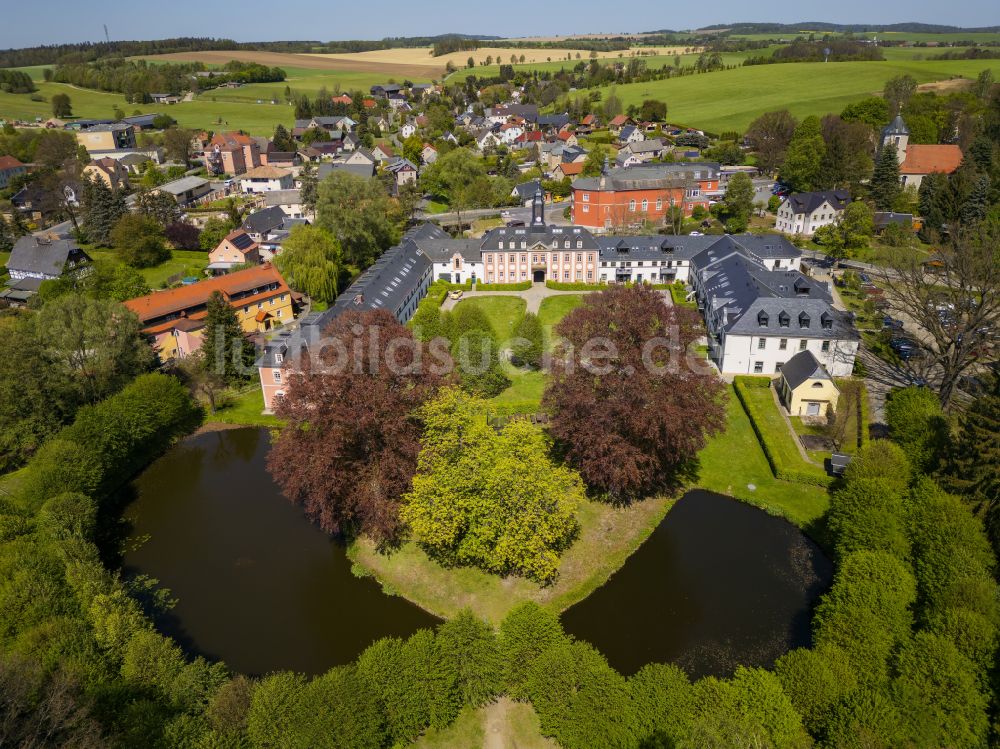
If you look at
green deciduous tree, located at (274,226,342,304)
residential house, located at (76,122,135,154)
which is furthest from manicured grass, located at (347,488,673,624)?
residential house, located at (76,122,135,154)

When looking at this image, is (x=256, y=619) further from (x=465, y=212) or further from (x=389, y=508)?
(x=465, y=212)

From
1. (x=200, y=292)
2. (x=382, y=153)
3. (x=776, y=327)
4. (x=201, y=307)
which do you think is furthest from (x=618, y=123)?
(x=201, y=307)

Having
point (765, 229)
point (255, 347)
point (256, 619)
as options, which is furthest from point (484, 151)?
point (256, 619)

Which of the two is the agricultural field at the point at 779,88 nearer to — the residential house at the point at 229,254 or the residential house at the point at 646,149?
the residential house at the point at 646,149

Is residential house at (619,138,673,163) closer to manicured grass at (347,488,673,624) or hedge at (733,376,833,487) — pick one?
hedge at (733,376,833,487)

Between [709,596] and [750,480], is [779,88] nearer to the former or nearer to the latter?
[750,480]
